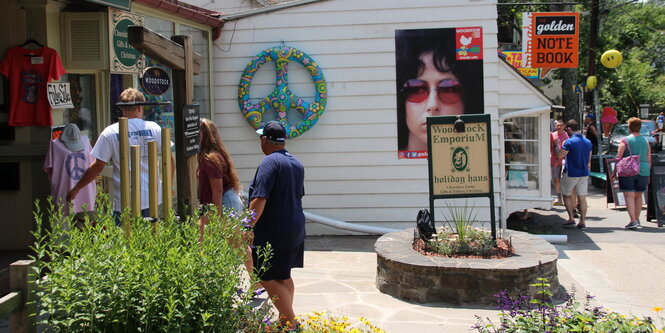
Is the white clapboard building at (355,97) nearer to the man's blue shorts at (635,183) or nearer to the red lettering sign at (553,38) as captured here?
the man's blue shorts at (635,183)

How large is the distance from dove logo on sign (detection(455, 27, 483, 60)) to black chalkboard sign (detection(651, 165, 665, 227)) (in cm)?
445

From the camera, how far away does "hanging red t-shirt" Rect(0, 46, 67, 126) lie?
22.7ft

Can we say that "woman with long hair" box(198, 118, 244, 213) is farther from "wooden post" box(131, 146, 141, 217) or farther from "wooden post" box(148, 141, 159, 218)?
"wooden post" box(131, 146, 141, 217)

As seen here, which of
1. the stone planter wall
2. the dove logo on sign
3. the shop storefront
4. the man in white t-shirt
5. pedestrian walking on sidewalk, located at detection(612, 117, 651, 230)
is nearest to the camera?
the man in white t-shirt

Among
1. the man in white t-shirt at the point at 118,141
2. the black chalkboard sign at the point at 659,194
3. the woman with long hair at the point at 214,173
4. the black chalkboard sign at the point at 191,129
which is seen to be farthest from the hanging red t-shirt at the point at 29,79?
the black chalkboard sign at the point at 659,194

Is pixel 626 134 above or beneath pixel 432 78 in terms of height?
beneath

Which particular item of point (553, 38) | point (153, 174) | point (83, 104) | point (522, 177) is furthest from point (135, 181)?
point (553, 38)

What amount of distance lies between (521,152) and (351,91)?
117 inches

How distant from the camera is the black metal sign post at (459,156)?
7520mm

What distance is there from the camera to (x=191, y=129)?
5.23 m

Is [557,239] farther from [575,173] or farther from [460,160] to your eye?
[460,160]

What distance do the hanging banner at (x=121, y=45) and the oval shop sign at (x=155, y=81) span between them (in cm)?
35

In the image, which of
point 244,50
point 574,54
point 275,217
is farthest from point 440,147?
point 574,54

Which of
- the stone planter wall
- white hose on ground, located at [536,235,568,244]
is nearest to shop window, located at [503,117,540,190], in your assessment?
white hose on ground, located at [536,235,568,244]
